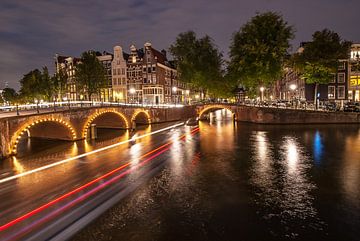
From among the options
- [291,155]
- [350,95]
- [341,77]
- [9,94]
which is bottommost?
[291,155]

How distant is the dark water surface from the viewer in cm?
983

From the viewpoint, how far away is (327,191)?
1361cm

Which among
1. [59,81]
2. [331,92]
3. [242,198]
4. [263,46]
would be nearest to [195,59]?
[263,46]

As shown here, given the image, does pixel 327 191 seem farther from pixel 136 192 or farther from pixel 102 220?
pixel 102 220

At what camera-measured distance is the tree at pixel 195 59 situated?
62.3 m

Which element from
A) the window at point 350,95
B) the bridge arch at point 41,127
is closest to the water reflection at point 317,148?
the bridge arch at point 41,127

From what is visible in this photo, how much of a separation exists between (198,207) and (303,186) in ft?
21.1

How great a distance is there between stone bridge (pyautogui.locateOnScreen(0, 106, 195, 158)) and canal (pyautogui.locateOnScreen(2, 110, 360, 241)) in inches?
105

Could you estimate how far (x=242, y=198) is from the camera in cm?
1295

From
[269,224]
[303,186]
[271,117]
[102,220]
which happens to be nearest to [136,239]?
[102,220]

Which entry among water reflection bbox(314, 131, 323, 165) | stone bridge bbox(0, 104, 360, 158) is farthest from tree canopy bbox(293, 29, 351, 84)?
water reflection bbox(314, 131, 323, 165)

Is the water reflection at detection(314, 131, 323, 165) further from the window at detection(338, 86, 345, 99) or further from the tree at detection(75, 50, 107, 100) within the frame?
the tree at detection(75, 50, 107, 100)

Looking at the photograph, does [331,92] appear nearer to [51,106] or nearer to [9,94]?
[51,106]

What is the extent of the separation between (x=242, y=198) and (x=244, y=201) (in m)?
0.38
